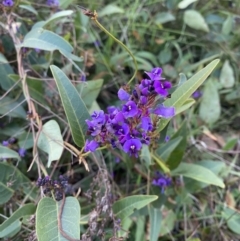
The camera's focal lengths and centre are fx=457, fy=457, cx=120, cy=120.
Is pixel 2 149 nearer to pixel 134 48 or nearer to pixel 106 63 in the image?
pixel 106 63

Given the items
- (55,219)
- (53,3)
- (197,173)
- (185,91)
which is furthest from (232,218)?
(53,3)

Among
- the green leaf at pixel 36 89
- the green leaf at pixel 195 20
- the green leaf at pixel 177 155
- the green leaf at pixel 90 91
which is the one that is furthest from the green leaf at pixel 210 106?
the green leaf at pixel 36 89

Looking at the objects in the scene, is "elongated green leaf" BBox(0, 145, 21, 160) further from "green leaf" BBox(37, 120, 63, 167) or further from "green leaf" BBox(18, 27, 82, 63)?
"green leaf" BBox(18, 27, 82, 63)

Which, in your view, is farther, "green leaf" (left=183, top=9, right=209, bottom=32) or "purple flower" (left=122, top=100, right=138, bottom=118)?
"green leaf" (left=183, top=9, right=209, bottom=32)

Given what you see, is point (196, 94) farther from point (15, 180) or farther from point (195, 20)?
point (15, 180)

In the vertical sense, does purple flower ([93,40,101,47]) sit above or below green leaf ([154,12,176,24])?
above

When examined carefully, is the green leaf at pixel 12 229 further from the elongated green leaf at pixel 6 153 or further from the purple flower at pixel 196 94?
the purple flower at pixel 196 94

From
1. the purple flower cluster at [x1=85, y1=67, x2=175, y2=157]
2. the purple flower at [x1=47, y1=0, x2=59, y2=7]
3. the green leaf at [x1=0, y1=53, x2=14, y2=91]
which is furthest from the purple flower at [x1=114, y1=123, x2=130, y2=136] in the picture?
the purple flower at [x1=47, y1=0, x2=59, y2=7]
